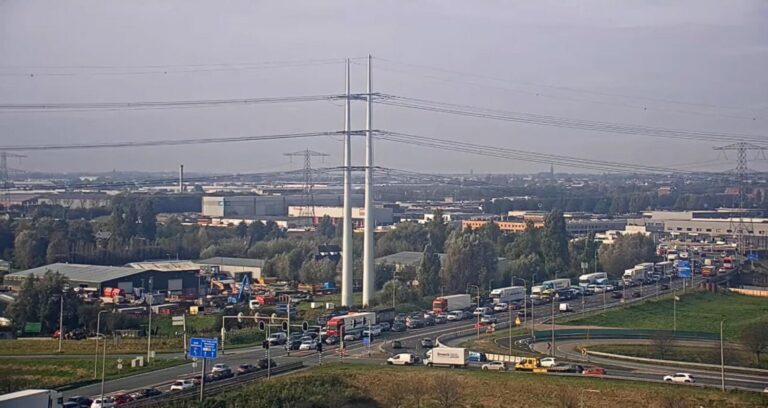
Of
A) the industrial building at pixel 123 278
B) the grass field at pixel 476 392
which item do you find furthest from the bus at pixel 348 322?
the industrial building at pixel 123 278

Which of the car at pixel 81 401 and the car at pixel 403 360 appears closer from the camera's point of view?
the car at pixel 81 401

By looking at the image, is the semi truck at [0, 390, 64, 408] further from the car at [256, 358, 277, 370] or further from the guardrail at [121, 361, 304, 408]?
the car at [256, 358, 277, 370]

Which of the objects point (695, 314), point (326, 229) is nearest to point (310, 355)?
point (695, 314)

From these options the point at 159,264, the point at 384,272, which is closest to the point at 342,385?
the point at 384,272

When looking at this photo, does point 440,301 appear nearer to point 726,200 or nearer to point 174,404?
point 174,404

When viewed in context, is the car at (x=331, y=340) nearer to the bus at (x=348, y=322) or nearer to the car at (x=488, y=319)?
the bus at (x=348, y=322)

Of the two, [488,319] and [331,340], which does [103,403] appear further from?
[488,319]
